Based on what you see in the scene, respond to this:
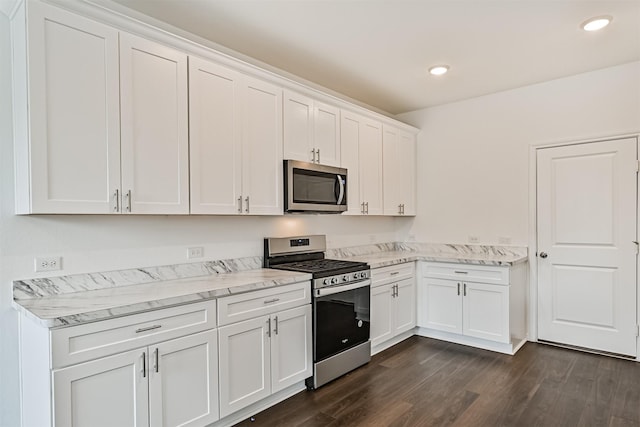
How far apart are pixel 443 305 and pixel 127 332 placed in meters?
3.16

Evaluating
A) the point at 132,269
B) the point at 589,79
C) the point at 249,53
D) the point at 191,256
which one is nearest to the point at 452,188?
the point at 589,79

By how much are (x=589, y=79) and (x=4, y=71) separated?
15.4 feet

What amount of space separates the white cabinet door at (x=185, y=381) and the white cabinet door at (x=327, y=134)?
1892mm

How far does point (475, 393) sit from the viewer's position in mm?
2828

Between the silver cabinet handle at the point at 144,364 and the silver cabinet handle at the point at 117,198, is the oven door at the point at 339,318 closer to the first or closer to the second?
the silver cabinet handle at the point at 144,364

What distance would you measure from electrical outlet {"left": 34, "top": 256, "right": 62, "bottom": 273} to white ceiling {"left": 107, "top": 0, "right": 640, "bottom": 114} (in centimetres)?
167

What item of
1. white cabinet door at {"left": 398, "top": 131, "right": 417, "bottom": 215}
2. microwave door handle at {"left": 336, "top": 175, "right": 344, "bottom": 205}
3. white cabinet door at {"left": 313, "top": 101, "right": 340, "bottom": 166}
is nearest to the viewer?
white cabinet door at {"left": 313, "top": 101, "right": 340, "bottom": 166}

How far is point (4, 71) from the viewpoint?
1971 millimetres

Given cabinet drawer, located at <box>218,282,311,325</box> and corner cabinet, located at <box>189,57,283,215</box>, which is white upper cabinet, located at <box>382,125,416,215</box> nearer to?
corner cabinet, located at <box>189,57,283,215</box>

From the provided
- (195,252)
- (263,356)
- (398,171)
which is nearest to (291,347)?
(263,356)

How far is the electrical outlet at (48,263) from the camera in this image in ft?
6.71

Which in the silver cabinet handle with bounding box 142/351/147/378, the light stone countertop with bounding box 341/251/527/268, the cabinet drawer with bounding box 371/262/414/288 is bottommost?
the silver cabinet handle with bounding box 142/351/147/378

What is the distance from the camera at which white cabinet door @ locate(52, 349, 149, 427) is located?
1.65 meters

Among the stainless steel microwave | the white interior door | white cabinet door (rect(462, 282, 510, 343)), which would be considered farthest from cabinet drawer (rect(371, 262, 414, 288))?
the white interior door
